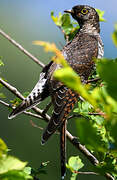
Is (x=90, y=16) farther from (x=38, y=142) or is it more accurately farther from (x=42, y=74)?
(x=38, y=142)

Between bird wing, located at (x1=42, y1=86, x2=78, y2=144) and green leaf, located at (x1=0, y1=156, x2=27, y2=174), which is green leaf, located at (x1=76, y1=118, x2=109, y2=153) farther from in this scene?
bird wing, located at (x1=42, y1=86, x2=78, y2=144)

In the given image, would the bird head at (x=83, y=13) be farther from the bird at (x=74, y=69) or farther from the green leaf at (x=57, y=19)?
the green leaf at (x=57, y=19)

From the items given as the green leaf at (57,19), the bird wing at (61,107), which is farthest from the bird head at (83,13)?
the bird wing at (61,107)

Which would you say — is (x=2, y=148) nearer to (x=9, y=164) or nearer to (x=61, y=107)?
(x=9, y=164)

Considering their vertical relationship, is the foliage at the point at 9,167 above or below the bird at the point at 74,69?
above

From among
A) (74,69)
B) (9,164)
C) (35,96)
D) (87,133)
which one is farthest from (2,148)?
(74,69)

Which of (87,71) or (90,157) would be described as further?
(87,71)

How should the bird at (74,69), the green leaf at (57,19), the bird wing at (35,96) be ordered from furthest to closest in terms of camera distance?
1. the green leaf at (57,19)
2. the bird at (74,69)
3. the bird wing at (35,96)

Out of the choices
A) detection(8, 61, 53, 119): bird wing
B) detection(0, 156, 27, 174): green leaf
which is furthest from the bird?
detection(0, 156, 27, 174): green leaf

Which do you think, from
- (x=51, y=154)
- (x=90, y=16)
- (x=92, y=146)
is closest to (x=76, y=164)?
(x=92, y=146)
